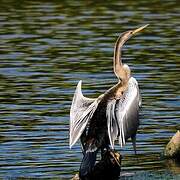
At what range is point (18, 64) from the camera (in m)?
20.5

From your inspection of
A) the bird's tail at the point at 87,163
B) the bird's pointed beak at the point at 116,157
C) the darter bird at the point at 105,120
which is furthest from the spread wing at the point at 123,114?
the bird's tail at the point at 87,163

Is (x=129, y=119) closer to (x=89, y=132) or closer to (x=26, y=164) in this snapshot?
(x=89, y=132)

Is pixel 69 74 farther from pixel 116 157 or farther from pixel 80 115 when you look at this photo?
pixel 116 157

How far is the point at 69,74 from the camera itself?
63.5 ft

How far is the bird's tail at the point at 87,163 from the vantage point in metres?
12.2

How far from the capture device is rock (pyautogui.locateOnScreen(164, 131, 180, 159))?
13211 millimetres

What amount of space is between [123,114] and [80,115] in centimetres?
57

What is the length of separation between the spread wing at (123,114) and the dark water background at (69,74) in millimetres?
560

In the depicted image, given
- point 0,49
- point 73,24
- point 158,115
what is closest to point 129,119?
point 158,115

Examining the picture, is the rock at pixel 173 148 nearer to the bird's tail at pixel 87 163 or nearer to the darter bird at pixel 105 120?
the darter bird at pixel 105 120

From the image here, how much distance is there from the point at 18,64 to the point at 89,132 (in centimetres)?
805

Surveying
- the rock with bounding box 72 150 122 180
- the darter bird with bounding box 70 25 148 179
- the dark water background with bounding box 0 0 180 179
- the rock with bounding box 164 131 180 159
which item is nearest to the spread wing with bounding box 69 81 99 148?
the darter bird with bounding box 70 25 148 179

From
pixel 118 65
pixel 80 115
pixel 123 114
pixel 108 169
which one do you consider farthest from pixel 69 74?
pixel 108 169

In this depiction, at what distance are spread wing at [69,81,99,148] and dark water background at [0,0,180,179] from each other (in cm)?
58
